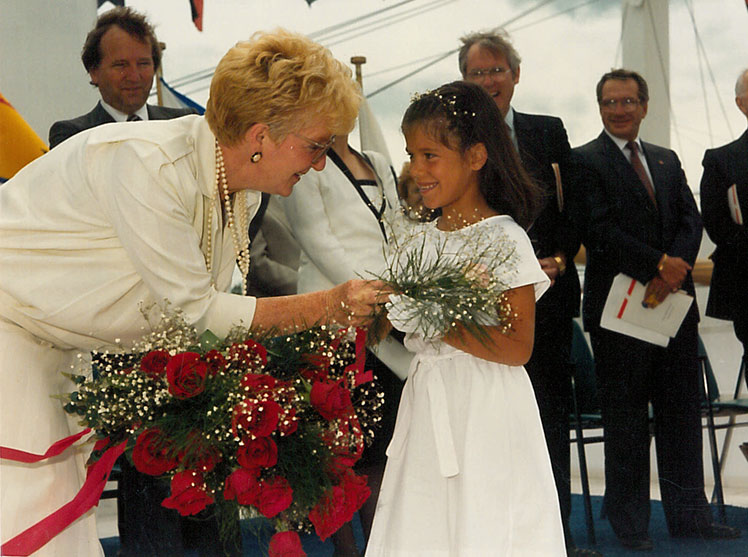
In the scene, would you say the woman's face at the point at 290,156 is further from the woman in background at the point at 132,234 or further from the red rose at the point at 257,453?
the red rose at the point at 257,453

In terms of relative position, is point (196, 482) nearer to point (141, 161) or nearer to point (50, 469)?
point (50, 469)

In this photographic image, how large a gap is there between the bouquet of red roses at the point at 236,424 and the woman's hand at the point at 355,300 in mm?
106

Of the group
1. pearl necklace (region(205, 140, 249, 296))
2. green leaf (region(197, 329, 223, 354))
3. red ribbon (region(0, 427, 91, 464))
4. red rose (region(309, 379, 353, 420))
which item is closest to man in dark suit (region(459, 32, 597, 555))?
pearl necklace (region(205, 140, 249, 296))

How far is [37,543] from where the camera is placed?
1.91 metres

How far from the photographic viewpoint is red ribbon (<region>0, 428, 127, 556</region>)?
1.87 metres

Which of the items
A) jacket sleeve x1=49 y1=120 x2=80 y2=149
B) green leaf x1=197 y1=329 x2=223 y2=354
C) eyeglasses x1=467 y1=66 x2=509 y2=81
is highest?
eyeglasses x1=467 y1=66 x2=509 y2=81

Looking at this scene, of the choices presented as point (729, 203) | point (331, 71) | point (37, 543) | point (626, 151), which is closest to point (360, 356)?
point (331, 71)

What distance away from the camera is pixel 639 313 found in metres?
2.77

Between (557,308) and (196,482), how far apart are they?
1.30m

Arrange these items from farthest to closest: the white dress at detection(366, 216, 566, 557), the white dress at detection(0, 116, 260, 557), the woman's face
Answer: the white dress at detection(366, 216, 566, 557) → the woman's face → the white dress at detection(0, 116, 260, 557)

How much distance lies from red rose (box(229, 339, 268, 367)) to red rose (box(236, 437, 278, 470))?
18 cm

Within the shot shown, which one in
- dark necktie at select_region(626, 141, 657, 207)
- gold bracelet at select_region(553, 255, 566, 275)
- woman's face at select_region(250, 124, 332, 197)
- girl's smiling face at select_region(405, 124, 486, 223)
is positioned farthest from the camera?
dark necktie at select_region(626, 141, 657, 207)

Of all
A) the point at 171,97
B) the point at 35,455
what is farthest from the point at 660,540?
the point at 171,97

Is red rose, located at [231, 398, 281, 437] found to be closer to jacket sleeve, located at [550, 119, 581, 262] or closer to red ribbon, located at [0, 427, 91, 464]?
red ribbon, located at [0, 427, 91, 464]
